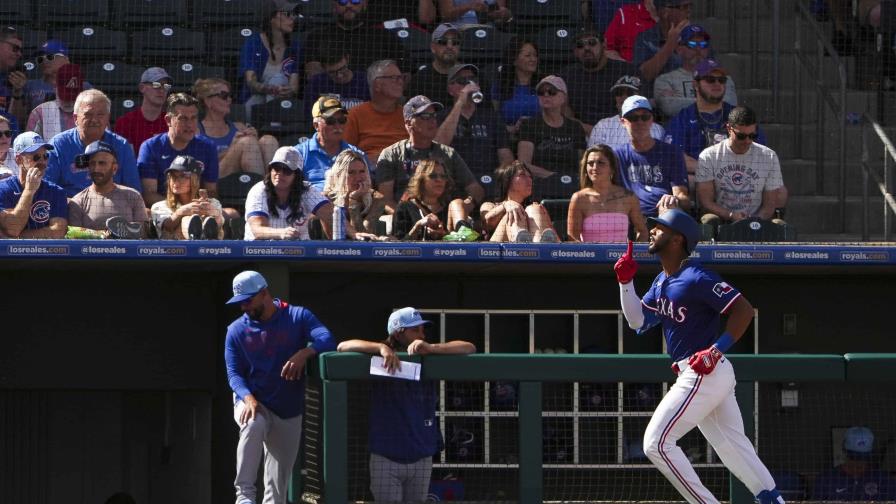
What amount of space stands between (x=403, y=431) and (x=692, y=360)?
56.8 inches

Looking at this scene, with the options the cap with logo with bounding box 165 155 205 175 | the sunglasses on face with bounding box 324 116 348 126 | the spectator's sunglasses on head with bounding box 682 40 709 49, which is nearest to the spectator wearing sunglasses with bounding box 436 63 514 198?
the sunglasses on face with bounding box 324 116 348 126

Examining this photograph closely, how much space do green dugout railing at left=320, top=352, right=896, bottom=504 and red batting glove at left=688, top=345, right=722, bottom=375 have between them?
44 centimetres

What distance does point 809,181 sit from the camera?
11336mm

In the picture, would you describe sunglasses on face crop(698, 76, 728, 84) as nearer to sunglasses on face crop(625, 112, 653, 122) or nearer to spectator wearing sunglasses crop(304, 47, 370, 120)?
sunglasses on face crop(625, 112, 653, 122)

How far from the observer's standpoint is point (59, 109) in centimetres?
1044

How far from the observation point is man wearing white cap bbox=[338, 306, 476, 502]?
7.10 metres

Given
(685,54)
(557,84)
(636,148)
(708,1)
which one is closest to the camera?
(636,148)

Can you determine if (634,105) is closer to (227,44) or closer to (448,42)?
(448,42)

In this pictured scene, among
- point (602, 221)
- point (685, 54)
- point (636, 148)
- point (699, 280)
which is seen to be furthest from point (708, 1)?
point (699, 280)

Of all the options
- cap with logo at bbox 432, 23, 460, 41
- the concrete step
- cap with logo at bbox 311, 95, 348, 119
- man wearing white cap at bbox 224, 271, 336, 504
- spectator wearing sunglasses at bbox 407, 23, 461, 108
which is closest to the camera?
man wearing white cap at bbox 224, 271, 336, 504

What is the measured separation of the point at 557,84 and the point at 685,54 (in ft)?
4.00

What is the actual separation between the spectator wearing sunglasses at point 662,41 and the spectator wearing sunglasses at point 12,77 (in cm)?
427

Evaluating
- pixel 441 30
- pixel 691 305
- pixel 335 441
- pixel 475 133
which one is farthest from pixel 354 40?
pixel 691 305

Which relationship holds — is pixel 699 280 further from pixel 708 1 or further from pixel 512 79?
pixel 708 1
